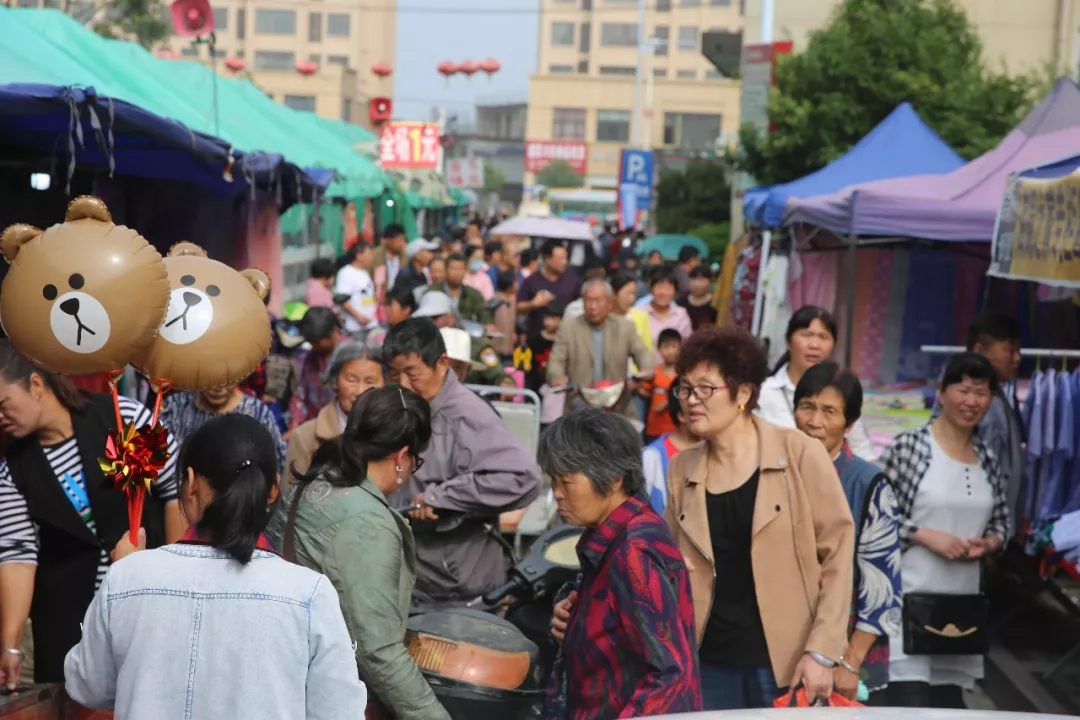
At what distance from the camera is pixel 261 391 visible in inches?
321

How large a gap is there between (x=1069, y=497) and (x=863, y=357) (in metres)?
6.40

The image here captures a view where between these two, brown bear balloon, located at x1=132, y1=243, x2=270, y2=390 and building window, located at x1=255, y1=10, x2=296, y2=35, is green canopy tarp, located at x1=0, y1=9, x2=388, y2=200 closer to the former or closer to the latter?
brown bear balloon, located at x1=132, y1=243, x2=270, y2=390

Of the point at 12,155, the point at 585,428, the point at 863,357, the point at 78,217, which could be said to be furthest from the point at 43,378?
the point at 863,357

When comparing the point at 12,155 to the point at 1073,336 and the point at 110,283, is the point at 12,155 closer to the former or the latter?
the point at 110,283

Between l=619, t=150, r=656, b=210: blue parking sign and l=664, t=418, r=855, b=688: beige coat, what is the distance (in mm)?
32959

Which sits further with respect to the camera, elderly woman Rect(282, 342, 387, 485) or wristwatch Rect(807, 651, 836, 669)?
elderly woman Rect(282, 342, 387, 485)

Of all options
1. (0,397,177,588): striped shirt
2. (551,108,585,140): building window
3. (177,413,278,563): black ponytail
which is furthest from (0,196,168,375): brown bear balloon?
(551,108,585,140): building window

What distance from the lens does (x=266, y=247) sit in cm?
1373

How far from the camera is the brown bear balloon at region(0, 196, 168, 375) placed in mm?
3199

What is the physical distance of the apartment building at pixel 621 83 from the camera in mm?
83500

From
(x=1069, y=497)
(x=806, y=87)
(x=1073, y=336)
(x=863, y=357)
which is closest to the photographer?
(x=1069, y=497)

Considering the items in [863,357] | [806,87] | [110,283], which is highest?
[806,87]

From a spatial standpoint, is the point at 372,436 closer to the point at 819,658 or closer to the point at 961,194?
the point at 819,658

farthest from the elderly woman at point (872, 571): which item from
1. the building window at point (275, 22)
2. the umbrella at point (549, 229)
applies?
the building window at point (275, 22)
